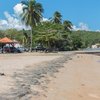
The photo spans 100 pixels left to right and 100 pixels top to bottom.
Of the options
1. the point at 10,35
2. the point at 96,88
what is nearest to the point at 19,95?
the point at 96,88

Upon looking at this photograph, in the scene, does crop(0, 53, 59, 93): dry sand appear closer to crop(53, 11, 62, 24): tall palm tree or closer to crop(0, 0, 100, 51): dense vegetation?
crop(0, 0, 100, 51): dense vegetation

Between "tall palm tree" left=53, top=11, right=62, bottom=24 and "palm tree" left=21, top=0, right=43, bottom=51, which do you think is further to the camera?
"tall palm tree" left=53, top=11, right=62, bottom=24

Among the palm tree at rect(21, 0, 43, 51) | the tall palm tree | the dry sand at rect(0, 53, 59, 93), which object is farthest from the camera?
the tall palm tree

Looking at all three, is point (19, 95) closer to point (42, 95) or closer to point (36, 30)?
point (42, 95)

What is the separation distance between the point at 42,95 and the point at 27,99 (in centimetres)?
145

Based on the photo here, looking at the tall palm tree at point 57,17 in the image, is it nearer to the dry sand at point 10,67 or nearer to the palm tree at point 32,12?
the palm tree at point 32,12

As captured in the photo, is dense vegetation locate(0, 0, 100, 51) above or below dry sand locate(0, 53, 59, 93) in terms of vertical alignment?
above

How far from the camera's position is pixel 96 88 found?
1680cm

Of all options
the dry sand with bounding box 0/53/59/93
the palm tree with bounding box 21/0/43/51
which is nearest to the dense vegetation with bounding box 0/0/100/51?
the palm tree with bounding box 21/0/43/51

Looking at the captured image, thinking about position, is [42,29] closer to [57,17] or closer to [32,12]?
[32,12]

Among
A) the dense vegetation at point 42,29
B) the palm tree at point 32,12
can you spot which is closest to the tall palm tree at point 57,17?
the dense vegetation at point 42,29

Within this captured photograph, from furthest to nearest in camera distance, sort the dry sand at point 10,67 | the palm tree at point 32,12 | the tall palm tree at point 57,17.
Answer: the tall palm tree at point 57,17 < the palm tree at point 32,12 < the dry sand at point 10,67

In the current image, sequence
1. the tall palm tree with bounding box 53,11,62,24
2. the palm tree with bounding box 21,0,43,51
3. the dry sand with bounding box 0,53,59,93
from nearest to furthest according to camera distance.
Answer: the dry sand with bounding box 0,53,59,93 → the palm tree with bounding box 21,0,43,51 → the tall palm tree with bounding box 53,11,62,24

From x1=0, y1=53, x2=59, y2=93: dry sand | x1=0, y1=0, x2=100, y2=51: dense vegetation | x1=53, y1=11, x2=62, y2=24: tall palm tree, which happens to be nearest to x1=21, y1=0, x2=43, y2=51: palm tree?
x1=0, y1=0, x2=100, y2=51: dense vegetation
